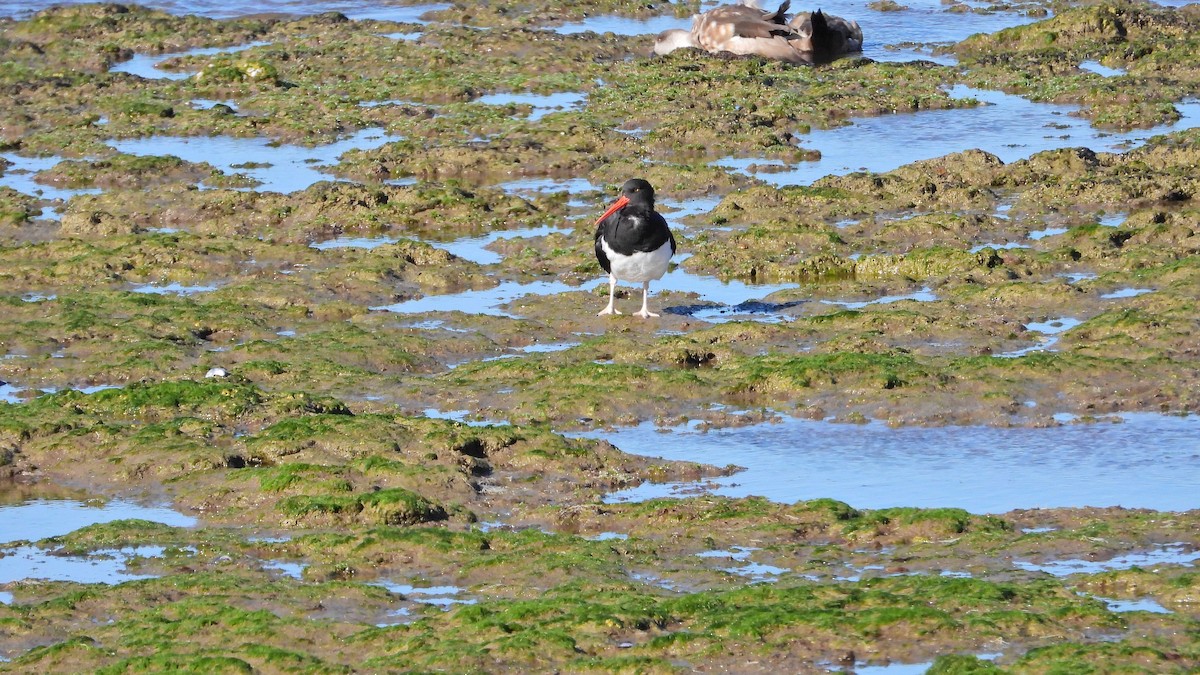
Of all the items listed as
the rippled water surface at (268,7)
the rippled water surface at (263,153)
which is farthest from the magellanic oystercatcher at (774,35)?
the rippled water surface at (268,7)

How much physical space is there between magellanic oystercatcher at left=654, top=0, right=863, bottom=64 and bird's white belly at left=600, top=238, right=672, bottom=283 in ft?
36.1

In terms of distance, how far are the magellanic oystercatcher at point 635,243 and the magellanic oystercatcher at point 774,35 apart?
10.6m

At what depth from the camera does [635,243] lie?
15.7 meters

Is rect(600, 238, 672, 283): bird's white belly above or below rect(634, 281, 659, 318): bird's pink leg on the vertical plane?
above

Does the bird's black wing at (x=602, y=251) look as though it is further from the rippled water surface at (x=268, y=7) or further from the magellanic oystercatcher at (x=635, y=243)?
the rippled water surface at (x=268, y=7)

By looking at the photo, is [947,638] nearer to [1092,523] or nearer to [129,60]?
[1092,523]

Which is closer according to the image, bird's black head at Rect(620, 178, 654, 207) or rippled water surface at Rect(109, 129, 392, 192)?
bird's black head at Rect(620, 178, 654, 207)

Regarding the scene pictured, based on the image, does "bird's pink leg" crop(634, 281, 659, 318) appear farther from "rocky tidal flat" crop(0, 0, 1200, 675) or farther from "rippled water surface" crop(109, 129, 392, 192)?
"rippled water surface" crop(109, 129, 392, 192)

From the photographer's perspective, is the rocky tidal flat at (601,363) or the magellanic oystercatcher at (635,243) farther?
the magellanic oystercatcher at (635,243)

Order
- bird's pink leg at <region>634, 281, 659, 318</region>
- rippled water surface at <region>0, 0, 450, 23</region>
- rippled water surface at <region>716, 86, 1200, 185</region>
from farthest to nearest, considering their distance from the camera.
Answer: rippled water surface at <region>0, 0, 450, 23</region> → rippled water surface at <region>716, 86, 1200, 185</region> → bird's pink leg at <region>634, 281, 659, 318</region>

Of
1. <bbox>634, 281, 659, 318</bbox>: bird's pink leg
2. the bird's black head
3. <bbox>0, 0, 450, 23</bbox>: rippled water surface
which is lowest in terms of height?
<bbox>634, 281, 659, 318</bbox>: bird's pink leg

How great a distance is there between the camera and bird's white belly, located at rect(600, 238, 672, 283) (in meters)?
15.7

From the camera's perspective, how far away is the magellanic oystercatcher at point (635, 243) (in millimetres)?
15719

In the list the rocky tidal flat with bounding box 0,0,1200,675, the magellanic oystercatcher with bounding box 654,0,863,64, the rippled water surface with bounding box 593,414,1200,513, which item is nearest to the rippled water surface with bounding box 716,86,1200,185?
the rocky tidal flat with bounding box 0,0,1200,675
